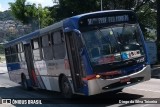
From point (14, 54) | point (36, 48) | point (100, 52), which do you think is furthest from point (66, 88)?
point (14, 54)

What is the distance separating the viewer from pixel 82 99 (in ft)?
47.7

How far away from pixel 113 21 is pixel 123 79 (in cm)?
191

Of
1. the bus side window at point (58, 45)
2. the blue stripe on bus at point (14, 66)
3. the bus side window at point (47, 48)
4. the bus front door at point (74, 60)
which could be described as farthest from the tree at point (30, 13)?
the bus front door at point (74, 60)

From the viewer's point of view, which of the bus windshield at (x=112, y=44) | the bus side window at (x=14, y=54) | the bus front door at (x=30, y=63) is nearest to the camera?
the bus windshield at (x=112, y=44)

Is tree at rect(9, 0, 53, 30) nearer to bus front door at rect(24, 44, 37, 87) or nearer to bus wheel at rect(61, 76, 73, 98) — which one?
bus front door at rect(24, 44, 37, 87)

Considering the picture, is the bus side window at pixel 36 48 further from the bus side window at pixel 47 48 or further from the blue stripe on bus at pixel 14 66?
the blue stripe on bus at pixel 14 66

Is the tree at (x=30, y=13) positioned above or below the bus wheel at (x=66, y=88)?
above

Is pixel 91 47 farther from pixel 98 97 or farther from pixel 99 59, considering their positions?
pixel 98 97

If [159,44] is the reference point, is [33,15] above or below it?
above

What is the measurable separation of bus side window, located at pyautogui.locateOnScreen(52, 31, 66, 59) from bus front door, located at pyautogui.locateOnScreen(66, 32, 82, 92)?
2.06 ft

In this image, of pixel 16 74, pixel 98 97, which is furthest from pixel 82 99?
pixel 16 74

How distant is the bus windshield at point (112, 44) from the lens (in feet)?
39.8

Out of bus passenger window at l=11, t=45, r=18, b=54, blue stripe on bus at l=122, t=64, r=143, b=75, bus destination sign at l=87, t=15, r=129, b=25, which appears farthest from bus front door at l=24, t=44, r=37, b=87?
blue stripe on bus at l=122, t=64, r=143, b=75

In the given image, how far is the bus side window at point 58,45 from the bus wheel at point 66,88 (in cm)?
86
